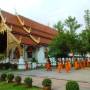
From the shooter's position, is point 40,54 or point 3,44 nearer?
point 3,44

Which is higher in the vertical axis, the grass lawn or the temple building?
the temple building

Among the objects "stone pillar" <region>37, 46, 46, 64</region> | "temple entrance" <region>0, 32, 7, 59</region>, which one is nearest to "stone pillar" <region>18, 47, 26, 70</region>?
"temple entrance" <region>0, 32, 7, 59</region>

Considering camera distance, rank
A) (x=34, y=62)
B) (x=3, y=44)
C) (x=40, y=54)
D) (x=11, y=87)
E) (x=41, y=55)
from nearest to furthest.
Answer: (x=11, y=87)
(x=34, y=62)
(x=3, y=44)
(x=40, y=54)
(x=41, y=55)

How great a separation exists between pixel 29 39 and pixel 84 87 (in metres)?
21.4

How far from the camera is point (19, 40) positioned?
3416cm

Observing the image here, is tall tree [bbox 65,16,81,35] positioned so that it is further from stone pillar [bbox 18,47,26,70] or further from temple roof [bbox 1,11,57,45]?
stone pillar [bbox 18,47,26,70]

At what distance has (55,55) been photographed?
37688 millimetres

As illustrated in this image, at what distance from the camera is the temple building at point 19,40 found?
35.0 meters

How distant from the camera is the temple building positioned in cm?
3500

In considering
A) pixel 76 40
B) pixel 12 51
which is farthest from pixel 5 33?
pixel 76 40

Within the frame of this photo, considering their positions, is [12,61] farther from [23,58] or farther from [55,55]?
[55,55]

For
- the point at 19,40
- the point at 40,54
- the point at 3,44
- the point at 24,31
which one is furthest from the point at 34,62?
the point at 24,31

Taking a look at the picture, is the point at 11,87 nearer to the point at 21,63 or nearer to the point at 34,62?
the point at 21,63

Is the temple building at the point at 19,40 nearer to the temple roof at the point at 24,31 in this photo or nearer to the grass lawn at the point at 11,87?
the temple roof at the point at 24,31
